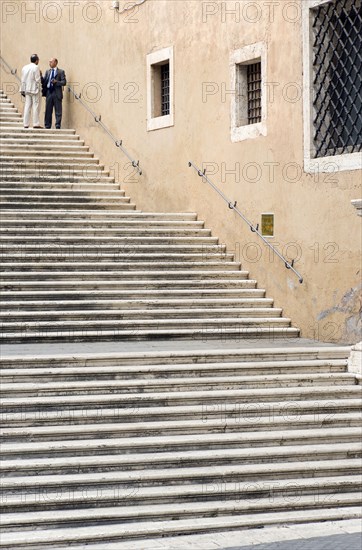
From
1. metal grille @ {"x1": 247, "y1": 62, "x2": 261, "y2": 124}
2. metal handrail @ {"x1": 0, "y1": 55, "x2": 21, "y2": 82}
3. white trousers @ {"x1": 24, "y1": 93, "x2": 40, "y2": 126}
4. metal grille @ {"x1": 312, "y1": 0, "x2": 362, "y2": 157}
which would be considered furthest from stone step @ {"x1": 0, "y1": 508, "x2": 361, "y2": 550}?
metal handrail @ {"x1": 0, "y1": 55, "x2": 21, "y2": 82}

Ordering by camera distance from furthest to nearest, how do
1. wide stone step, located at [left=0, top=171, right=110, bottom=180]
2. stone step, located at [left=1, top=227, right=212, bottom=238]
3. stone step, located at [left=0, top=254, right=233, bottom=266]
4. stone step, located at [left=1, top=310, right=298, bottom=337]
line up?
1. wide stone step, located at [left=0, top=171, right=110, bottom=180]
2. stone step, located at [left=1, top=227, right=212, bottom=238]
3. stone step, located at [left=0, top=254, right=233, bottom=266]
4. stone step, located at [left=1, top=310, right=298, bottom=337]

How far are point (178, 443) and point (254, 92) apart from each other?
19.2ft

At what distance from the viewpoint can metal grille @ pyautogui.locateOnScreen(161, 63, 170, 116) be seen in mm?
15850

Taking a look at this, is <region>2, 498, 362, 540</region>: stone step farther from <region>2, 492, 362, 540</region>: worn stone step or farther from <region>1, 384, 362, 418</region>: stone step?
<region>1, 384, 362, 418</region>: stone step

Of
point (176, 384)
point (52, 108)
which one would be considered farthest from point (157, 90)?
point (176, 384)

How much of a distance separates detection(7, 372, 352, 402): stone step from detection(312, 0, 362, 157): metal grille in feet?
8.72

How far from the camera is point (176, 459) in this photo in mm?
8914

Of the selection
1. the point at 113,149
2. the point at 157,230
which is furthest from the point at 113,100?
the point at 157,230

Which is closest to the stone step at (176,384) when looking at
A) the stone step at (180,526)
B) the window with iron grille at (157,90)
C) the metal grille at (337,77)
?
the stone step at (180,526)

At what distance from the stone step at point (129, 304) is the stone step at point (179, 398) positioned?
2.33m

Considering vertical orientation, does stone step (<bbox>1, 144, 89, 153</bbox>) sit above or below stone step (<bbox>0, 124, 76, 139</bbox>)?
below

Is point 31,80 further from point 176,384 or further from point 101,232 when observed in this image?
point 176,384

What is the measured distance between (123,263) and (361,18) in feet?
12.7

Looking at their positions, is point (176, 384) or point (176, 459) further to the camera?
point (176, 384)
